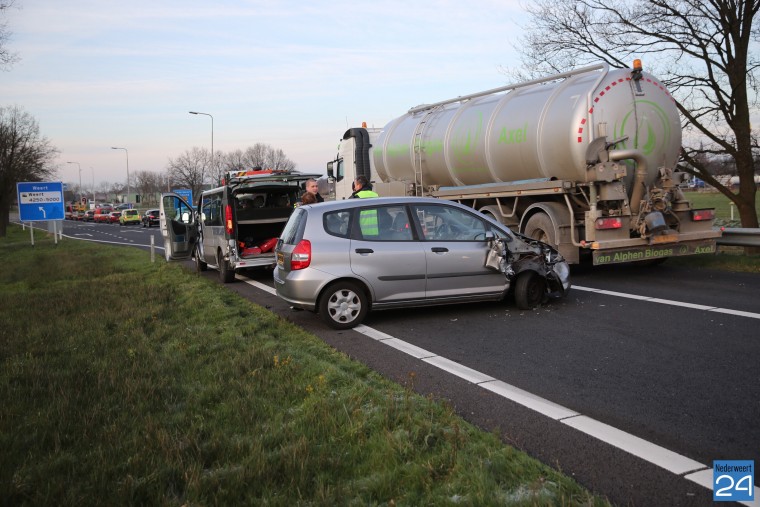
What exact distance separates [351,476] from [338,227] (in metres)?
4.81

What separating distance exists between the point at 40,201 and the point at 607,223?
91.9 ft

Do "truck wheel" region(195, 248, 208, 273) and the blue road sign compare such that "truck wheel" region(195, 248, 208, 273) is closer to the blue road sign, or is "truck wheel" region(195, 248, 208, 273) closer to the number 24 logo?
the number 24 logo

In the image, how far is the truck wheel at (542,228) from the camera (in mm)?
11133

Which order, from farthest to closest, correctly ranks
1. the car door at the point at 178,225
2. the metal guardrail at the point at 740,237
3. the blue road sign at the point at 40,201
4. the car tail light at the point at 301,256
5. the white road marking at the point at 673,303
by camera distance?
the blue road sign at the point at 40,201 < the car door at the point at 178,225 < the metal guardrail at the point at 740,237 < the car tail light at the point at 301,256 < the white road marking at the point at 673,303

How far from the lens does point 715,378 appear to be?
17.3 ft

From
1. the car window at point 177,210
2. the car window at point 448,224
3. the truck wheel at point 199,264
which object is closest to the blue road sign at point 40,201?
the car window at point 177,210

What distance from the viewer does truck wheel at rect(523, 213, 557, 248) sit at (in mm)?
11133

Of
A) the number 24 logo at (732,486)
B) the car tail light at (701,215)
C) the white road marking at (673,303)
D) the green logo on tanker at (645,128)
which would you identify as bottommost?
the number 24 logo at (732,486)

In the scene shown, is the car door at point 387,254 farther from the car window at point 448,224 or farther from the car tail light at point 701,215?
the car tail light at point 701,215

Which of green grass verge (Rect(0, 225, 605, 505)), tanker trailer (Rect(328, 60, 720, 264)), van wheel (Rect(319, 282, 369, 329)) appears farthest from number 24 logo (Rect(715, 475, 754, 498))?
tanker trailer (Rect(328, 60, 720, 264))


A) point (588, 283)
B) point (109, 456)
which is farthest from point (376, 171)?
point (109, 456)

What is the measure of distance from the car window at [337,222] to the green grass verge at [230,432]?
144cm

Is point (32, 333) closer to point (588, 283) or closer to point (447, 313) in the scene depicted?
point (447, 313)

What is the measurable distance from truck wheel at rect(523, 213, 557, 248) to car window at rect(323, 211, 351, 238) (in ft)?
14.4
